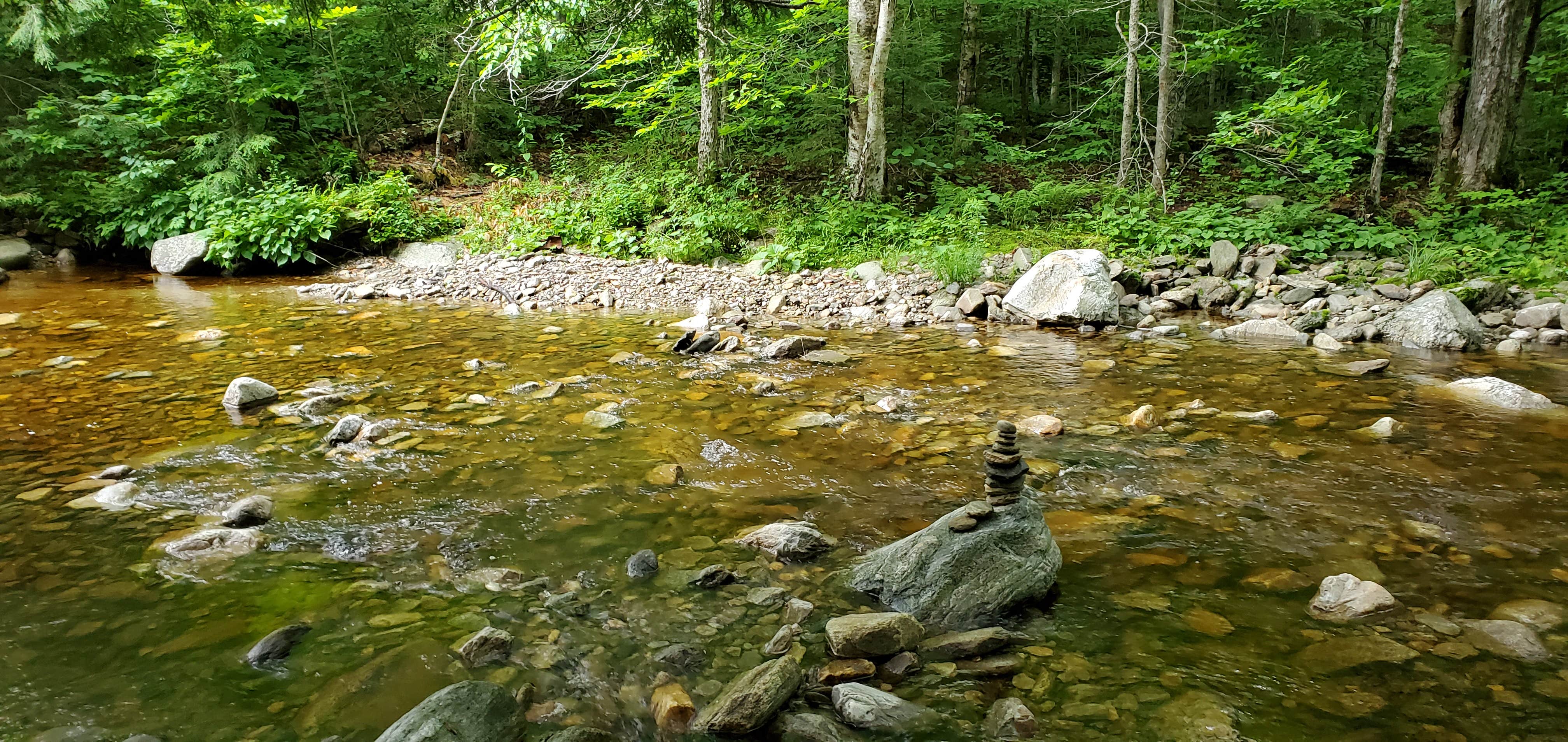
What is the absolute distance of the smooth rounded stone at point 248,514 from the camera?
10.2 feet

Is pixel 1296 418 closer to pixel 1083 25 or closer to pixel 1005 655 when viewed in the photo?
pixel 1005 655

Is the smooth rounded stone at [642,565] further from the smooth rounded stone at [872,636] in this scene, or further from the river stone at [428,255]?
the river stone at [428,255]

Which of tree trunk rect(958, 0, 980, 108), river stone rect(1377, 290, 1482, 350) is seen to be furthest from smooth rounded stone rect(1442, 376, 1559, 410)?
tree trunk rect(958, 0, 980, 108)

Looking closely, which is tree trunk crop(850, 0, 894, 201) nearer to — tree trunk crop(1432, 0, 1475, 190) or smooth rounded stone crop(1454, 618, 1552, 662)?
tree trunk crop(1432, 0, 1475, 190)

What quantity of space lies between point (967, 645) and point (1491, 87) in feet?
40.2

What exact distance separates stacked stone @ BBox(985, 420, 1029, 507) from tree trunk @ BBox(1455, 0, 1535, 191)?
11262 mm

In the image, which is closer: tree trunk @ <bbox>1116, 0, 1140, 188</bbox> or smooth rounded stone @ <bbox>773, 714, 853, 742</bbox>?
smooth rounded stone @ <bbox>773, 714, 853, 742</bbox>

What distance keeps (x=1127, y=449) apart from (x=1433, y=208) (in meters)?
9.27

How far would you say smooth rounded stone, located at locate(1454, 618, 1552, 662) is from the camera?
7.30 feet

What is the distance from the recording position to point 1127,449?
13.6 feet

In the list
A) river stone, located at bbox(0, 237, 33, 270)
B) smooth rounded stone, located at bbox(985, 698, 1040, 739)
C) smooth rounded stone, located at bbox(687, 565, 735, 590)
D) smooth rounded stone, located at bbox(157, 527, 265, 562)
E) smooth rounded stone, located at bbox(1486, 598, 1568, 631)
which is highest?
river stone, located at bbox(0, 237, 33, 270)

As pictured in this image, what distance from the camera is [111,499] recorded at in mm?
3336

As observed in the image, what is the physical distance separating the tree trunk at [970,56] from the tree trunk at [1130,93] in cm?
474

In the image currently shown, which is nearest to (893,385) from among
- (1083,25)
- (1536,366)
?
(1536,366)
